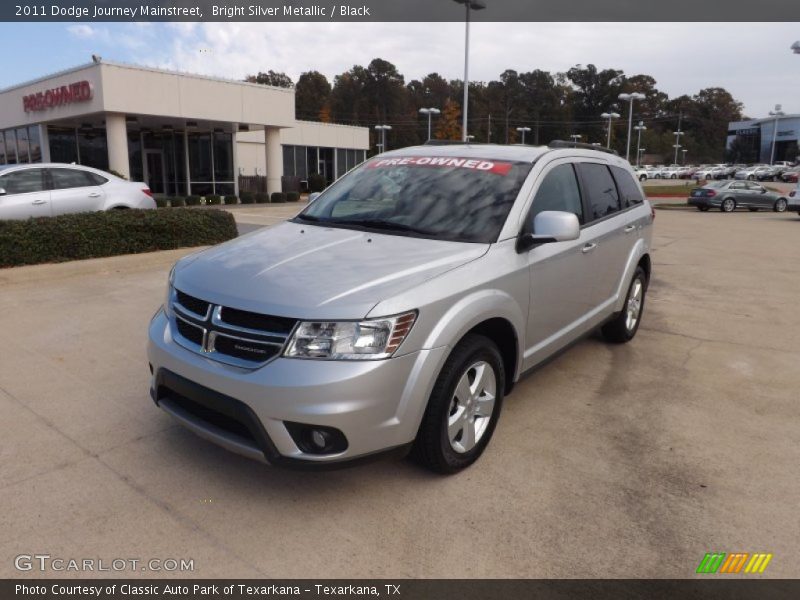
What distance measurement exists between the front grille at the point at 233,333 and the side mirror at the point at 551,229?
1655 mm

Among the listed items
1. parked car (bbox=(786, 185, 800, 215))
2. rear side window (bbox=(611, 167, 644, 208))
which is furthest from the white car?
parked car (bbox=(786, 185, 800, 215))

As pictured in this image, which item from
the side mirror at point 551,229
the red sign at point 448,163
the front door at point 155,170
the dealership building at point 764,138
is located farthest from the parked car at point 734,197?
the dealership building at point 764,138

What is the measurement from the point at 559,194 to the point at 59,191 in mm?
9615

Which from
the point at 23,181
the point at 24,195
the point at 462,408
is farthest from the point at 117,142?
the point at 462,408

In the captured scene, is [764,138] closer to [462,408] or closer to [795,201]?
[795,201]

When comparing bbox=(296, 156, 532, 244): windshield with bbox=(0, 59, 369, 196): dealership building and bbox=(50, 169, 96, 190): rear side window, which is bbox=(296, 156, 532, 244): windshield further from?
bbox=(0, 59, 369, 196): dealership building

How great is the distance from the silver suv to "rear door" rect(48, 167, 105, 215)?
8.06 meters

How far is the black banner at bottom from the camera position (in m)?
2.58

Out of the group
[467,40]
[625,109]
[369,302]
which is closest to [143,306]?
[369,302]

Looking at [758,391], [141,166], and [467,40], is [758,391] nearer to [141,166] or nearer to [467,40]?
[467,40]

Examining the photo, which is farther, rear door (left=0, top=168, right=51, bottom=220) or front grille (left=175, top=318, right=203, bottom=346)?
rear door (left=0, top=168, right=51, bottom=220)

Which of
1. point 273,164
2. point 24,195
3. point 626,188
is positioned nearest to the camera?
point 626,188

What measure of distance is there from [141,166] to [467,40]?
53.6ft

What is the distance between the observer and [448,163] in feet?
14.5
